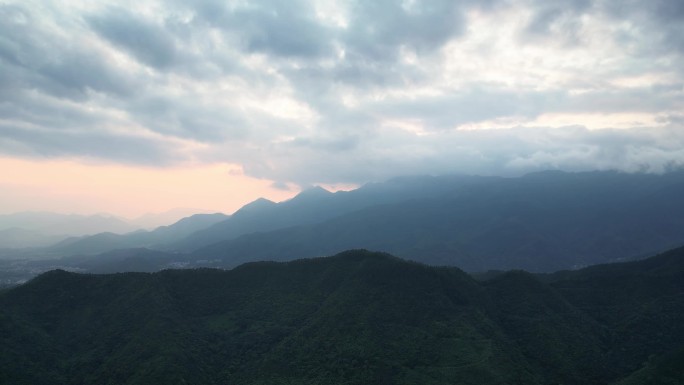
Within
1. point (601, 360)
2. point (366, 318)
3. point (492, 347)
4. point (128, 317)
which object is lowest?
point (601, 360)

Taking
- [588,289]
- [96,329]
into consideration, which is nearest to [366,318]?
[96,329]

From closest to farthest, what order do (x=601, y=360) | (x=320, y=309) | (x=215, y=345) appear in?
(x=601, y=360)
(x=215, y=345)
(x=320, y=309)

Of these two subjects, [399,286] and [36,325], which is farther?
[399,286]

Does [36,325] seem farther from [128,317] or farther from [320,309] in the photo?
[320,309]

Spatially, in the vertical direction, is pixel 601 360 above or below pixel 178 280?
below

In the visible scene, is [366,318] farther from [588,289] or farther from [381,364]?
[588,289]

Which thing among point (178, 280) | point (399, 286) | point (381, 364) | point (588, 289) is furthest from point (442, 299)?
point (178, 280)

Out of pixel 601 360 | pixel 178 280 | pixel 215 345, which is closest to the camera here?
pixel 601 360
